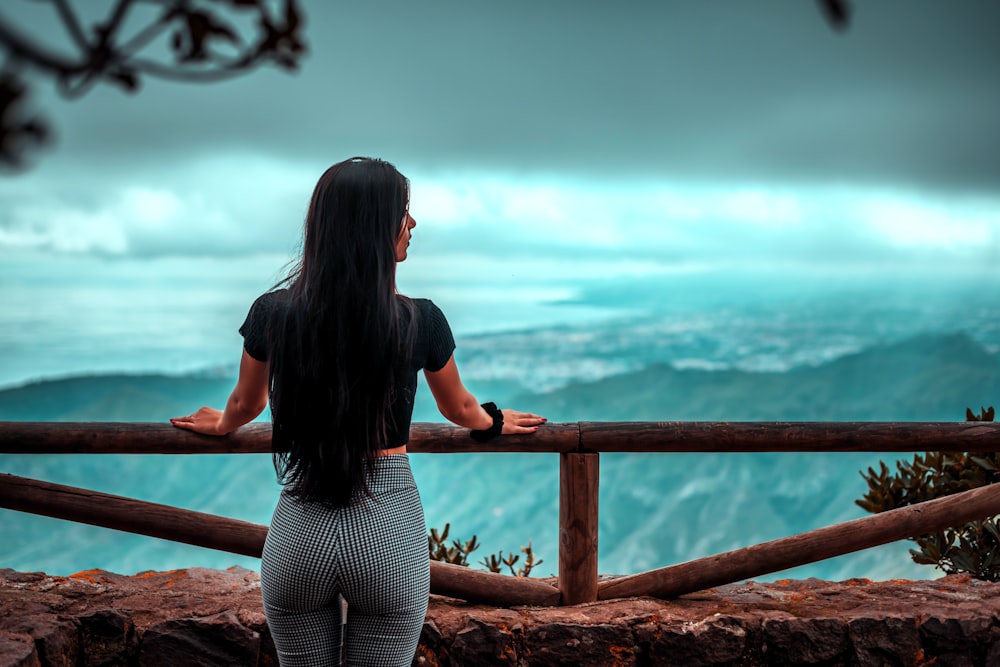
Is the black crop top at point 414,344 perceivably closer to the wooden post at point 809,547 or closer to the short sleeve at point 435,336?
the short sleeve at point 435,336

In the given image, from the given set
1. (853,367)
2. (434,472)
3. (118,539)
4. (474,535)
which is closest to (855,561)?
(853,367)

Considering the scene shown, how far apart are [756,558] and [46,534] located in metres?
41.5

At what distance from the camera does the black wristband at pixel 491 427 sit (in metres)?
2.55

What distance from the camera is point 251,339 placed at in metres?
1.99

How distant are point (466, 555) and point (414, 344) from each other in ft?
6.47

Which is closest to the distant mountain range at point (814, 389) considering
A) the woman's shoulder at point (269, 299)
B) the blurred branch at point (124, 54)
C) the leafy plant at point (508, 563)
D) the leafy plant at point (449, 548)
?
the leafy plant at point (449, 548)

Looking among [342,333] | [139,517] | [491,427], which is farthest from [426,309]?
[139,517]

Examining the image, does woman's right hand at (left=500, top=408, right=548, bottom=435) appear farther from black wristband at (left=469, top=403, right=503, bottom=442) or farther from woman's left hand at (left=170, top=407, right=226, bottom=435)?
woman's left hand at (left=170, top=407, right=226, bottom=435)

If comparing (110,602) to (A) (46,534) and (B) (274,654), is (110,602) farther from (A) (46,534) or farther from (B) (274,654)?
(A) (46,534)

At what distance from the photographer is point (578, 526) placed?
9.37ft

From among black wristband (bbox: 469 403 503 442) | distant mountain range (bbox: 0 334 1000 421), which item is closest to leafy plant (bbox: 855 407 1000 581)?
black wristband (bbox: 469 403 503 442)

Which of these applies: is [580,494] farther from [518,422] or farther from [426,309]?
[426,309]

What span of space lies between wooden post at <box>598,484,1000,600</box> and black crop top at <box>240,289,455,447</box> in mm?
1295

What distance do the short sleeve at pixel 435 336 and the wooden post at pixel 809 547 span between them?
128cm
